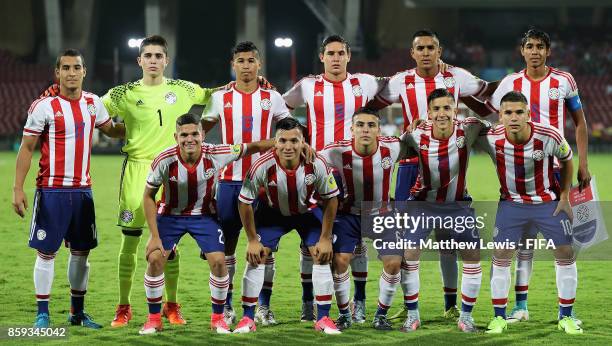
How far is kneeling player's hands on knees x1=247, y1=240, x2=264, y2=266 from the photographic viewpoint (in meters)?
6.86

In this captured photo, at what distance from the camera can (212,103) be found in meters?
7.48

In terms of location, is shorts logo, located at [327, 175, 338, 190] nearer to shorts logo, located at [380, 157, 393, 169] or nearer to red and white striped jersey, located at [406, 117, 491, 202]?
shorts logo, located at [380, 157, 393, 169]

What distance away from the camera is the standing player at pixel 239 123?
734cm

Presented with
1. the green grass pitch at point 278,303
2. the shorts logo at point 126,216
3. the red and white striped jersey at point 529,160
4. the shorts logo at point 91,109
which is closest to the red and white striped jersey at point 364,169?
the red and white striped jersey at point 529,160

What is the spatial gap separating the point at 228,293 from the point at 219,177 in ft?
2.68

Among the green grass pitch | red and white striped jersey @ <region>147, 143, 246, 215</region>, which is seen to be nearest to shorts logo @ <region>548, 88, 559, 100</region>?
the green grass pitch

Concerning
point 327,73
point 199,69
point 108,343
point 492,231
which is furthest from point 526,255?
point 199,69

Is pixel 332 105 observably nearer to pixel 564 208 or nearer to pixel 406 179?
pixel 406 179

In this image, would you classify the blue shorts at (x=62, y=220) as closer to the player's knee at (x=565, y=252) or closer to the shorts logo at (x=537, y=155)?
the shorts logo at (x=537, y=155)

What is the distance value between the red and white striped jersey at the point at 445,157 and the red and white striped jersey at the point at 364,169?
0.15m

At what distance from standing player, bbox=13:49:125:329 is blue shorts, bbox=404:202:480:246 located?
2.20 meters

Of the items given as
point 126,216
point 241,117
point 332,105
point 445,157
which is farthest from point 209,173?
point 445,157

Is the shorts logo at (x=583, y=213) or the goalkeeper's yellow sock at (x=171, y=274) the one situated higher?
the shorts logo at (x=583, y=213)

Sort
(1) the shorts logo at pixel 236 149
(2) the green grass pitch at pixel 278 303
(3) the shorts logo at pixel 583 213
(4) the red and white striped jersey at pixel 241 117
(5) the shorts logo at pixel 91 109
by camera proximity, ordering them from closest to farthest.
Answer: (2) the green grass pitch at pixel 278 303
(1) the shorts logo at pixel 236 149
(5) the shorts logo at pixel 91 109
(3) the shorts logo at pixel 583 213
(4) the red and white striped jersey at pixel 241 117
